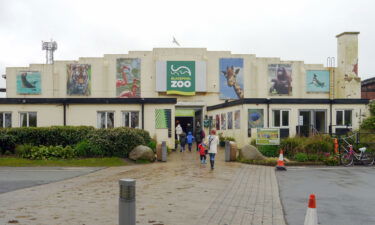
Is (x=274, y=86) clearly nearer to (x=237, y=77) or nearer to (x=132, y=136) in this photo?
(x=237, y=77)

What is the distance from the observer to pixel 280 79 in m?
42.7

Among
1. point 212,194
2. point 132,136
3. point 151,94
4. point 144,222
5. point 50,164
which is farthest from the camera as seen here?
point 151,94

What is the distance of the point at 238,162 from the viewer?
2041 cm

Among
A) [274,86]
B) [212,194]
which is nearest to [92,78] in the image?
[274,86]

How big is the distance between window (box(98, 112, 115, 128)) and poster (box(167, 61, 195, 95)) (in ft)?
50.1

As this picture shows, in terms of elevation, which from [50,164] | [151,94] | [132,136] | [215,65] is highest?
[215,65]

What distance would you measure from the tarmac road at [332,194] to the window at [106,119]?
12379 millimetres

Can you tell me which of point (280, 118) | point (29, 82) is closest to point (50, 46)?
point (29, 82)

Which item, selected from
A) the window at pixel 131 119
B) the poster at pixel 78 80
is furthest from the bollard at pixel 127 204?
the poster at pixel 78 80

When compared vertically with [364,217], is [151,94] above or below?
above

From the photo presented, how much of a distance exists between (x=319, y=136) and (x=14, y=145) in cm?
1588

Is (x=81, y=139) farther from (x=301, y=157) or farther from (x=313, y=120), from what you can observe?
(x=313, y=120)

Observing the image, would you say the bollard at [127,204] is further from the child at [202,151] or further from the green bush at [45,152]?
the green bush at [45,152]

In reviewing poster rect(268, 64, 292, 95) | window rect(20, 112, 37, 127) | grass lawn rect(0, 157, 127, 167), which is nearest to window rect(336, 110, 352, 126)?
grass lawn rect(0, 157, 127, 167)
